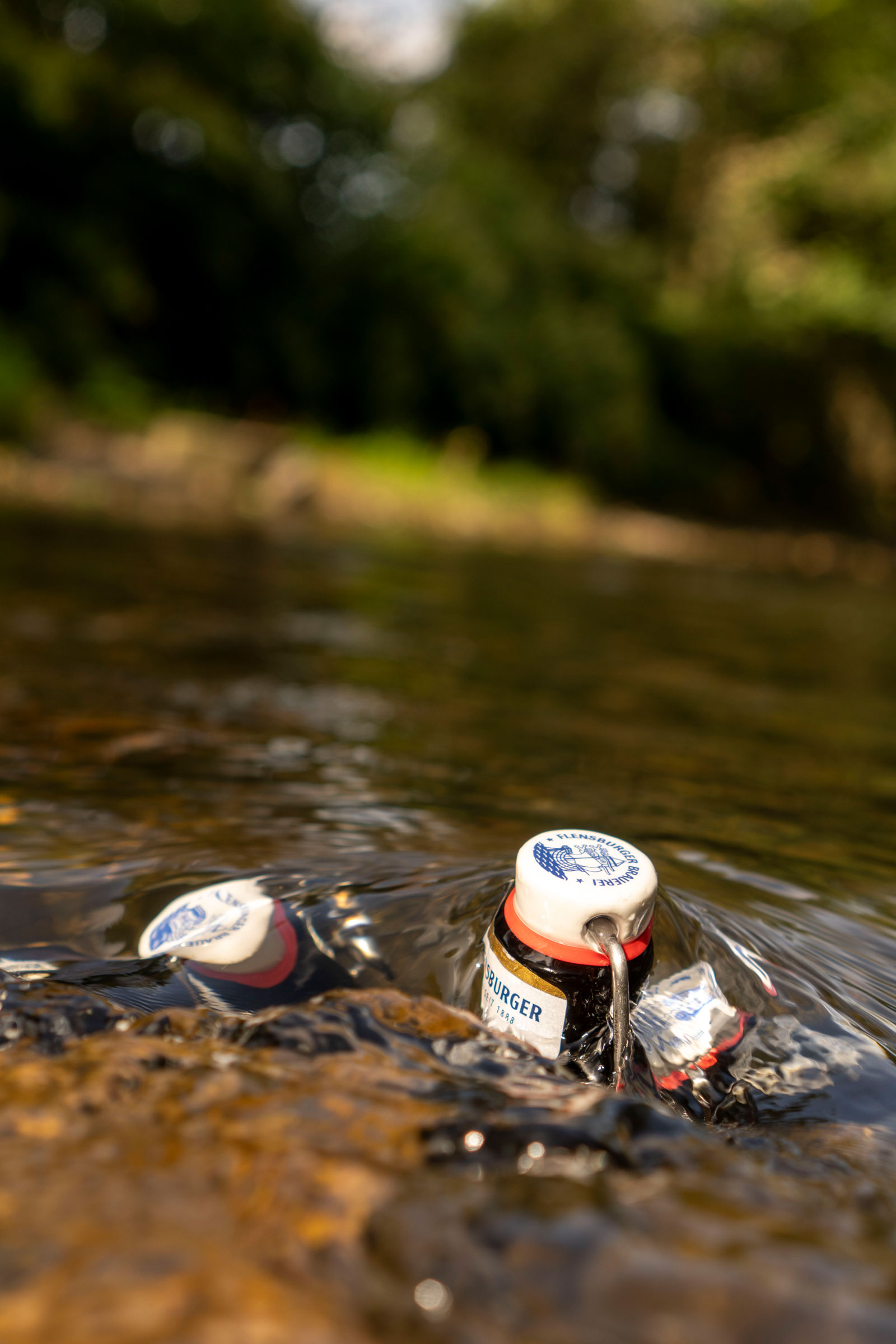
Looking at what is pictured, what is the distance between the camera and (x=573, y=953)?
5.19 ft

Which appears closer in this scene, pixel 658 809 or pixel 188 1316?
pixel 188 1316

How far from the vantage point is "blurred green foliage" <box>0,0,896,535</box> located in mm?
15672

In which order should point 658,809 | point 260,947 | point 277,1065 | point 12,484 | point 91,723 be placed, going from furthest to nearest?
point 12,484 < point 91,723 < point 658,809 < point 260,947 < point 277,1065

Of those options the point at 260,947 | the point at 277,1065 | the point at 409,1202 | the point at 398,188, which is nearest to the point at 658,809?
the point at 260,947

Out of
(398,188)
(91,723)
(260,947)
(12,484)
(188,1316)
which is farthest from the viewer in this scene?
(398,188)

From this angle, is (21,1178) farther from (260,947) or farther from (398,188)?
(398,188)

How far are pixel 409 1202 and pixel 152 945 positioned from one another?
3.06 feet

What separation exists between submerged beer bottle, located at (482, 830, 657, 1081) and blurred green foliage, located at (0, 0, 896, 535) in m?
12.5

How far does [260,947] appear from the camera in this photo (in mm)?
1793

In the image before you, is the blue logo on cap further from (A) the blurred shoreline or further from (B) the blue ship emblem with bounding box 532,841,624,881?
(A) the blurred shoreline

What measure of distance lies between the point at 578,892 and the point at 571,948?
10 centimetres

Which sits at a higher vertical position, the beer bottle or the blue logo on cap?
the blue logo on cap

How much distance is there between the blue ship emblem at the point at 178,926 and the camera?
185cm

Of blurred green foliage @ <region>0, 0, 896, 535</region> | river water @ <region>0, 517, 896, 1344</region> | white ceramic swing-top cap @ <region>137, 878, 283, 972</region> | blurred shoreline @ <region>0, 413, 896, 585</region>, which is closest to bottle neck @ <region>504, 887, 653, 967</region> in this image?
river water @ <region>0, 517, 896, 1344</region>
